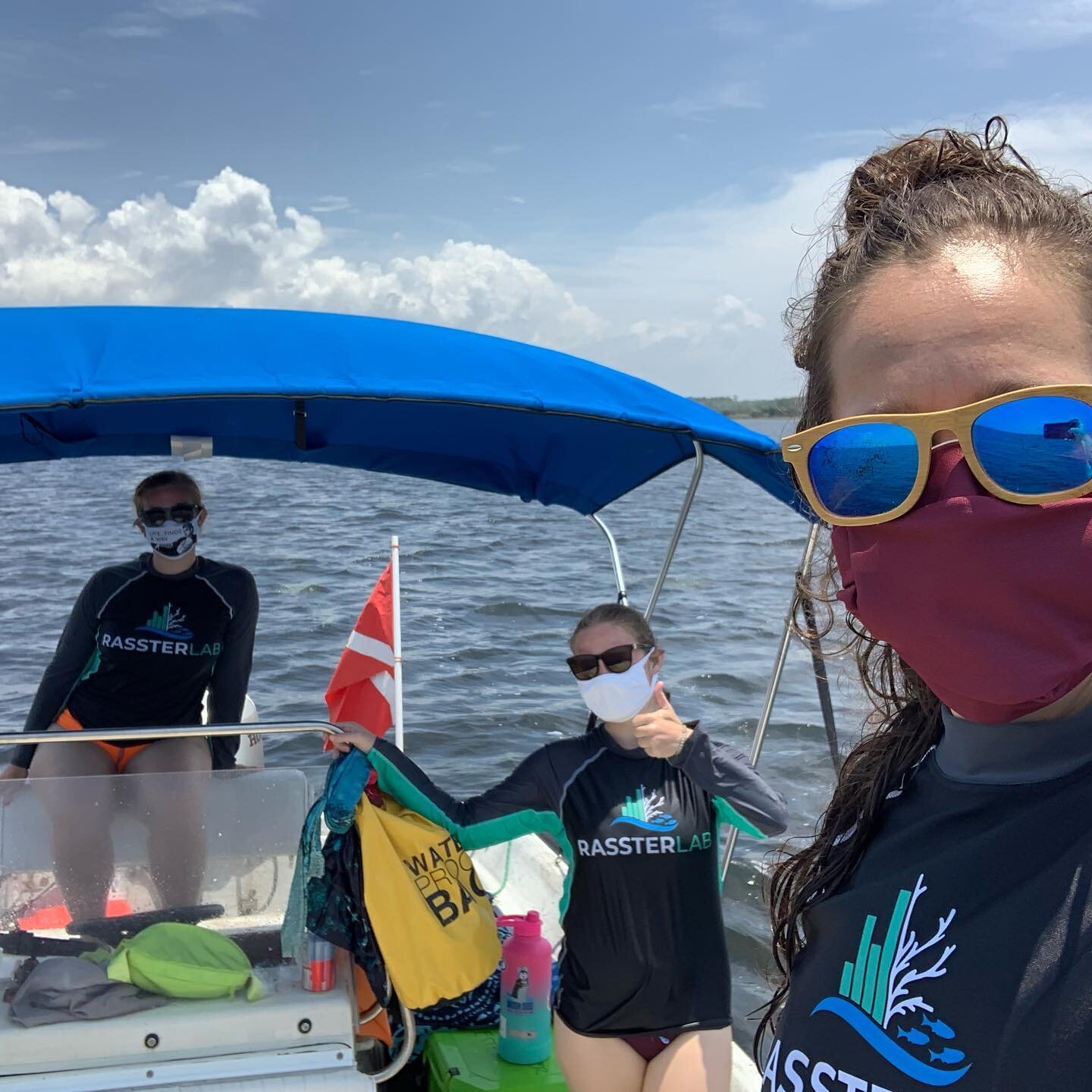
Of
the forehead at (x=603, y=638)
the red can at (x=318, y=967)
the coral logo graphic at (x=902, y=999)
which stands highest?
the forehead at (x=603, y=638)

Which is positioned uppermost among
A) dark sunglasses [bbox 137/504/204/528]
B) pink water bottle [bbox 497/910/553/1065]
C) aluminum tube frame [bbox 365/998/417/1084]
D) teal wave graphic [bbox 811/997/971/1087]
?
dark sunglasses [bbox 137/504/204/528]

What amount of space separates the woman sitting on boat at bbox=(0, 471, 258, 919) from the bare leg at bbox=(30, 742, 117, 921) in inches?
47.2

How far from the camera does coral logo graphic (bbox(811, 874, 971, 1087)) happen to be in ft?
2.52

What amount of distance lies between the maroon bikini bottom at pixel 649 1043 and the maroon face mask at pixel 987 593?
2.46 m

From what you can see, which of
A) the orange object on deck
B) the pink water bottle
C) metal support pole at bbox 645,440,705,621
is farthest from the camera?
metal support pole at bbox 645,440,705,621

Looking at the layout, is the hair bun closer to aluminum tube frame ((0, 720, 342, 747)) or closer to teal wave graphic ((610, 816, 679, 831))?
aluminum tube frame ((0, 720, 342, 747))

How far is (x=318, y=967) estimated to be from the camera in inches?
108

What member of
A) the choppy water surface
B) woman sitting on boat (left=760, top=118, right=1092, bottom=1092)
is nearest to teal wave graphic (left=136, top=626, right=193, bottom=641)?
the choppy water surface

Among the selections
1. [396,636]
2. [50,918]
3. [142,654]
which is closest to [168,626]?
[142,654]

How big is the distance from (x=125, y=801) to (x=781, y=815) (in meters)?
1.73

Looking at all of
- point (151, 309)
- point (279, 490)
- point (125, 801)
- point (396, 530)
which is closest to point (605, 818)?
point (125, 801)

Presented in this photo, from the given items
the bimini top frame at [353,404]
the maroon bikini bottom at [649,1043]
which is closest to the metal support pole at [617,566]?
the bimini top frame at [353,404]

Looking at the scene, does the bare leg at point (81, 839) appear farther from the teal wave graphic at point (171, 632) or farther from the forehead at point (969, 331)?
the forehead at point (969, 331)

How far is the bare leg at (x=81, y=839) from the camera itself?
8.71ft
